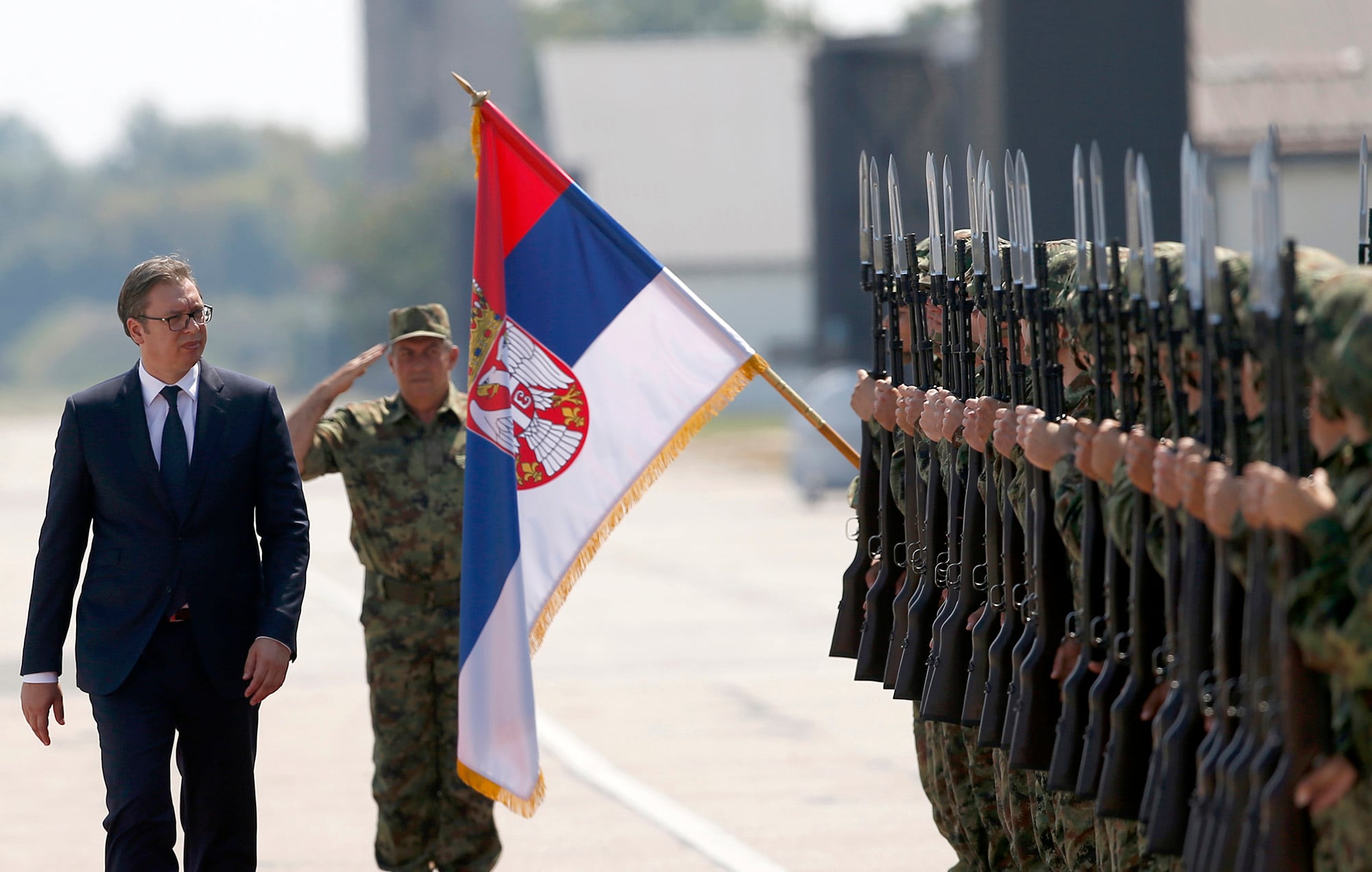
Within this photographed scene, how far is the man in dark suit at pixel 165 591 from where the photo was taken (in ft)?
17.0

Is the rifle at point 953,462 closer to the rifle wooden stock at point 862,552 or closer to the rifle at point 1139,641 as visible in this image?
the rifle wooden stock at point 862,552

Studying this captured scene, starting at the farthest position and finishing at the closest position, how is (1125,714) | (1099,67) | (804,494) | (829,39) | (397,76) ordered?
1. (397,76)
2. (829,39)
3. (804,494)
4. (1099,67)
5. (1125,714)

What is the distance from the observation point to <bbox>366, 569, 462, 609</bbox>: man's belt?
672cm

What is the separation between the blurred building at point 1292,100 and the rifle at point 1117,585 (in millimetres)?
18953

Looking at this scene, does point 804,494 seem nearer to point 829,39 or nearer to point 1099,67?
point 1099,67

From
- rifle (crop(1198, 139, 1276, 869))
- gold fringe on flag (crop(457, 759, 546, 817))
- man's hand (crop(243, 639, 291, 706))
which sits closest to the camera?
rifle (crop(1198, 139, 1276, 869))

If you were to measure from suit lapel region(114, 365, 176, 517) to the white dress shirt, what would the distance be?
18 millimetres

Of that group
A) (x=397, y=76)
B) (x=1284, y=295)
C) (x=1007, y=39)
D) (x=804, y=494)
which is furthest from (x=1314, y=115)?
(x=397, y=76)

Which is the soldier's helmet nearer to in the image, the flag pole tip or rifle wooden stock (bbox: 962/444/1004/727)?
rifle wooden stock (bbox: 962/444/1004/727)

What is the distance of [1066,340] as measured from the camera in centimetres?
507

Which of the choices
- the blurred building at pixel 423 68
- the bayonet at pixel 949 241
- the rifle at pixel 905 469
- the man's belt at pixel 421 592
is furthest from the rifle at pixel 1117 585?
the blurred building at pixel 423 68

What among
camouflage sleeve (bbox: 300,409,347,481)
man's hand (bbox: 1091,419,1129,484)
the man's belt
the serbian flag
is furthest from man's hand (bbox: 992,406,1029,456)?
camouflage sleeve (bbox: 300,409,347,481)

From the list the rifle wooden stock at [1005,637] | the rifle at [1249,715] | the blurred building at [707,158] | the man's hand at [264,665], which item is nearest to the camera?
the rifle at [1249,715]

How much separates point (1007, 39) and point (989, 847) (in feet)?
43.4
